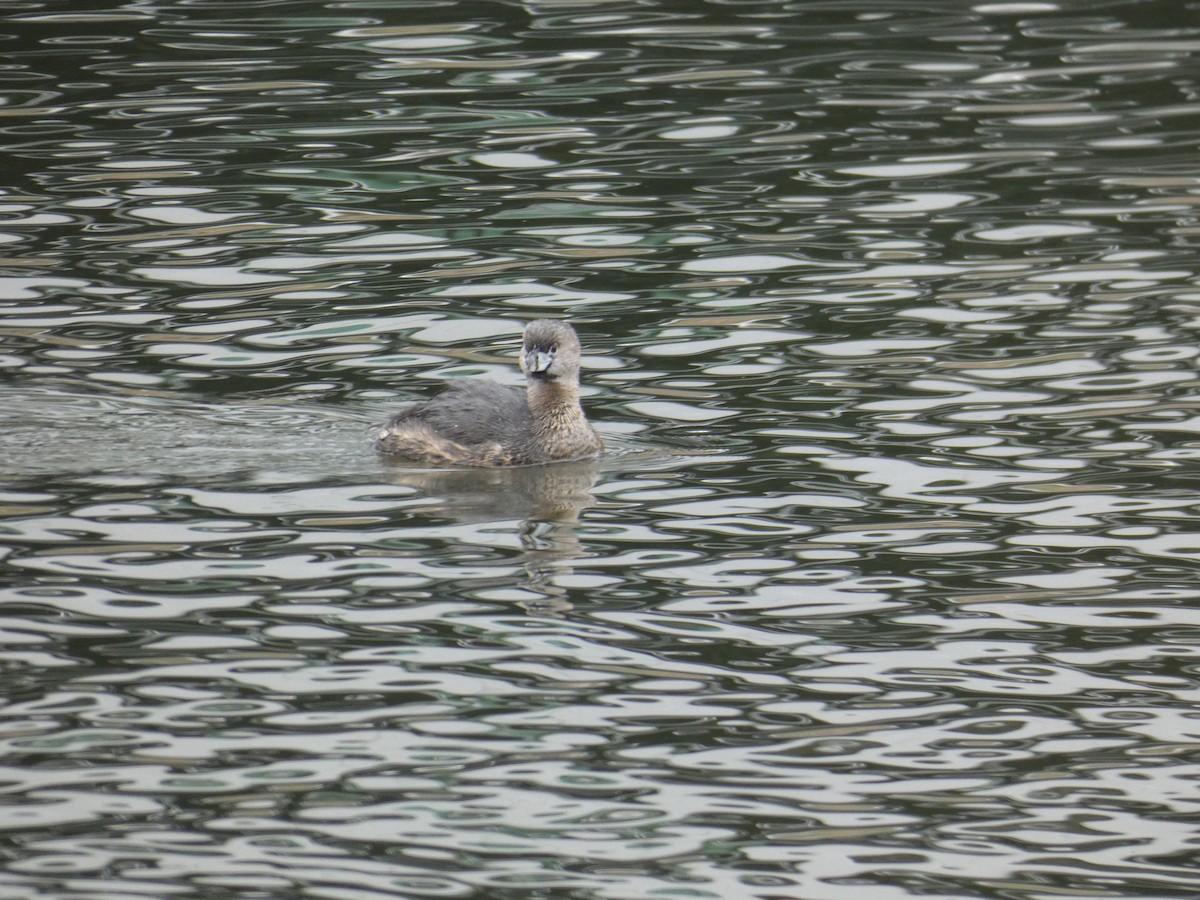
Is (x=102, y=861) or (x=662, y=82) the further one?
(x=662, y=82)

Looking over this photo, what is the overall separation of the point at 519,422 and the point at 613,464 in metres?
0.57

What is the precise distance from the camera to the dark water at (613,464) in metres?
7.29

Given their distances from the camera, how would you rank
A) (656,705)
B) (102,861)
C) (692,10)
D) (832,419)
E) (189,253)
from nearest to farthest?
(102,861) → (656,705) → (832,419) → (189,253) → (692,10)

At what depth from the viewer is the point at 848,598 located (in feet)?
30.0

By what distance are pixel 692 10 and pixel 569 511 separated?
1115cm

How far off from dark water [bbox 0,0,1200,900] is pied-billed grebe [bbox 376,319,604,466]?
0.15 m

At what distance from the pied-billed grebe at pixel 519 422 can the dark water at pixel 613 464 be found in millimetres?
149

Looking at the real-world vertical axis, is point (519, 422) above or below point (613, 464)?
above

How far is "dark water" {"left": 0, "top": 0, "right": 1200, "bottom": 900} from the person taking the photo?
23.9ft

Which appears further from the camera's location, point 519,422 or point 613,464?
point 519,422

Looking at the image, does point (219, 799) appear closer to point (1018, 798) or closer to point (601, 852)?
point (601, 852)

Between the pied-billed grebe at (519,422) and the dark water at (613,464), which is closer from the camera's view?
the dark water at (613,464)

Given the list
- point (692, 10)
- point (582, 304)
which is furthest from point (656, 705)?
point (692, 10)

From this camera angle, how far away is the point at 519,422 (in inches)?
452
